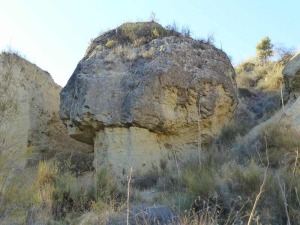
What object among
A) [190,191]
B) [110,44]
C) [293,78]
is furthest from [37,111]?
[190,191]

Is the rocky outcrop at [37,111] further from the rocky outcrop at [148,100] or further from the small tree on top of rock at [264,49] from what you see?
the small tree on top of rock at [264,49]

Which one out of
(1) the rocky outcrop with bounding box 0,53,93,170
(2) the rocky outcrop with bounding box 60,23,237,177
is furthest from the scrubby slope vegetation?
(1) the rocky outcrop with bounding box 0,53,93,170

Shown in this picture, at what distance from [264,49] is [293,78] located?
36.7 ft

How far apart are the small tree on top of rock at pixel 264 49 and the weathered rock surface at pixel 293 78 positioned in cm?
1013

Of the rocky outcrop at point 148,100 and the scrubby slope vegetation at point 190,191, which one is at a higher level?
the rocky outcrop at point 148,100

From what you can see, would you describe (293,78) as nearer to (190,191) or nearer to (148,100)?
(148,100)

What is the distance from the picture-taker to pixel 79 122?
1059cm

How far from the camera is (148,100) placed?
391 inches

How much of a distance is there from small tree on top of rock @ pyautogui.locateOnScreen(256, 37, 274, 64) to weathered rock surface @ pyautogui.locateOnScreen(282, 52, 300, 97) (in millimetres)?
10126

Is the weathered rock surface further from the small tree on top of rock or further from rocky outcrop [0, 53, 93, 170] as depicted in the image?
the small tree on top of rock

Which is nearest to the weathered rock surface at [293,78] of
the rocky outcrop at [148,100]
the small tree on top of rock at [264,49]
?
the rocky outcrop at [148,100]

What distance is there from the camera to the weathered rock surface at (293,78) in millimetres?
10836

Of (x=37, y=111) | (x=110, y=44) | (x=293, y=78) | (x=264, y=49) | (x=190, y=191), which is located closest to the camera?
(x=190, y=191)

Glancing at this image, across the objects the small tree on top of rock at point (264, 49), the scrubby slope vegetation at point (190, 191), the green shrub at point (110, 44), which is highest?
the small tree on top of rock at point (264, 49)
